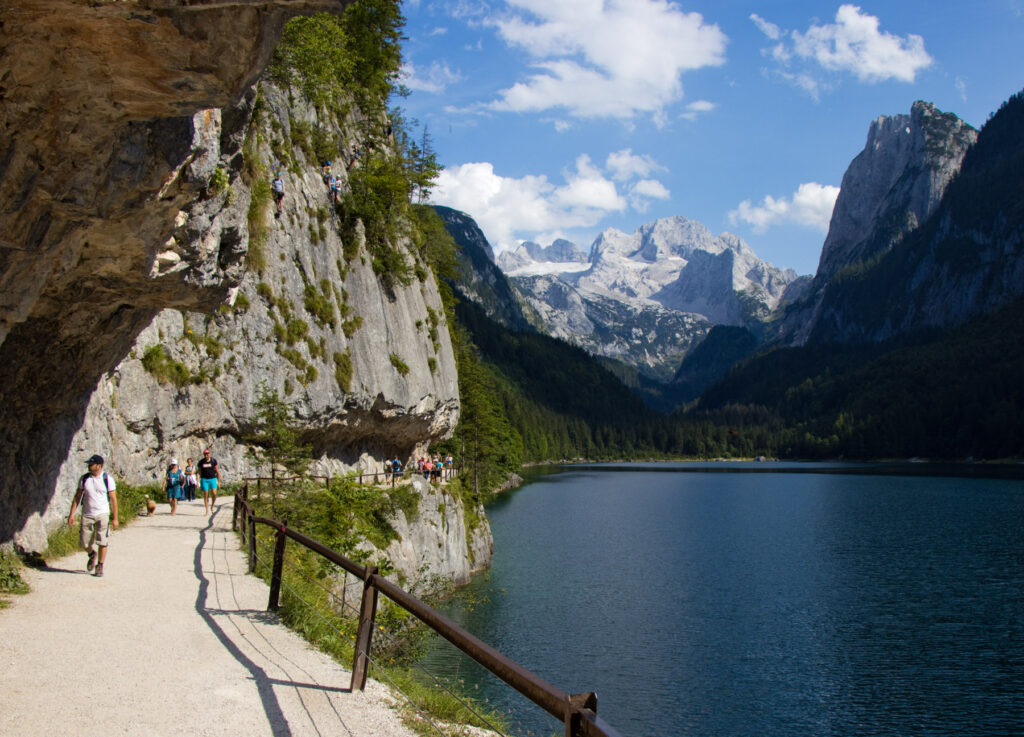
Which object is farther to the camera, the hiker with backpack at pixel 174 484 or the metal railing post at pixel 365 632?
the hiker with backpack at pixel 174 484

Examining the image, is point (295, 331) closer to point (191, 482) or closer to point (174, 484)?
point (191, 482)

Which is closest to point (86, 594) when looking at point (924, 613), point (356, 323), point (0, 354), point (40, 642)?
point (40, 642)

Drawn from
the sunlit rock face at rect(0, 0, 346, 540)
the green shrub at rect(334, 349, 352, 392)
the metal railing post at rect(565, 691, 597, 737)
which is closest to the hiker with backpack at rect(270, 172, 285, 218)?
the green shrub at rect(334, 349, 352, 392)

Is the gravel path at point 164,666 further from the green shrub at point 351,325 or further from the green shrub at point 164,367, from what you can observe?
the green shrub at point 351,325

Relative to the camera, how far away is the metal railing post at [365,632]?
8234 millimetres

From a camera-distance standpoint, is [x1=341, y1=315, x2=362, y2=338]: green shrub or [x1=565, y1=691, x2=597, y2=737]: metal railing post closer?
[x1=565, y1=691, x2=597, y2=737]: metal railing post

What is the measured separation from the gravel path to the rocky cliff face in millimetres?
3303

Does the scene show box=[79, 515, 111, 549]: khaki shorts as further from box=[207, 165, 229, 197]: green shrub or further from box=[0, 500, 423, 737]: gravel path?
box=[207, 165, 229, 197]: green shrub

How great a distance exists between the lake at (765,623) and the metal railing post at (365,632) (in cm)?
1303

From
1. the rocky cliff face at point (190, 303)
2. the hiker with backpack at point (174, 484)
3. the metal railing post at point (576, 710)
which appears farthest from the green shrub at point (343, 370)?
the metal railing post at point (576, 710)

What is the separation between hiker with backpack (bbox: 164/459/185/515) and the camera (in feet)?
83.4

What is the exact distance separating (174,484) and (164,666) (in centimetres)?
1931

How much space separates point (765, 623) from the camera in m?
31.6

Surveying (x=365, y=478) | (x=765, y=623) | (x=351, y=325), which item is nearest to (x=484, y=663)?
(x=765, y=623)
